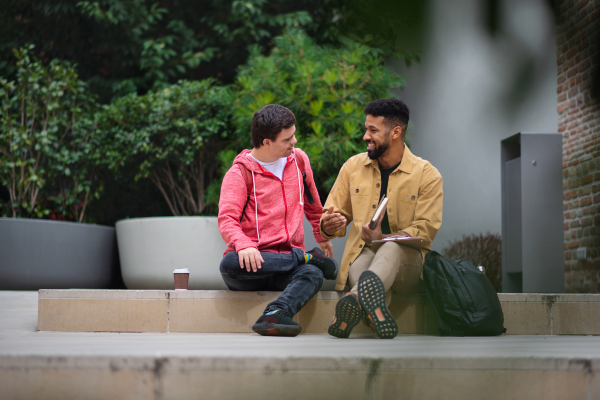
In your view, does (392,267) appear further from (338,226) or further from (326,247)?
(326,247)

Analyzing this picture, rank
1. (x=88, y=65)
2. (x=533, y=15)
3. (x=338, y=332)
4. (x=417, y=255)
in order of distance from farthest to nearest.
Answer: (x=88, y=65) → (x=417, y=255) → (x=338, y=332) → (x=533, y=15)

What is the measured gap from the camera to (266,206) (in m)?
2.55

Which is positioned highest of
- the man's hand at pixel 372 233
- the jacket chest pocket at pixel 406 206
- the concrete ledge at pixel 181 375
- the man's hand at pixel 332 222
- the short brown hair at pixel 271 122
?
the short brown hair at pixel 271 122

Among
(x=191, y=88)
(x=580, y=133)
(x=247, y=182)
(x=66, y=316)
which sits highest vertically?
(x=191, y=88)

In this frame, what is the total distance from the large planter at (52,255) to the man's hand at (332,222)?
102 inches

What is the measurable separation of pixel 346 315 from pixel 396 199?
0.69 metres

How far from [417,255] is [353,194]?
42 cm

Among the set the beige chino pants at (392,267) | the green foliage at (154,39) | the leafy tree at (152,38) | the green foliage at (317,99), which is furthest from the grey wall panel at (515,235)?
the green foliage at (154,39)

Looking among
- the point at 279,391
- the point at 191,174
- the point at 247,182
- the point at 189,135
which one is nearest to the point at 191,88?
the point at 189,135

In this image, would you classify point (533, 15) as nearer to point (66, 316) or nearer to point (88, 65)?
point (66, 316)

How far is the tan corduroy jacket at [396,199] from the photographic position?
7.97 ft

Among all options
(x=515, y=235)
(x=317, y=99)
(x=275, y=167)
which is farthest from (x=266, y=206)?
(x=515, y=235)

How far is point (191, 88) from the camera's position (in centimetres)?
485

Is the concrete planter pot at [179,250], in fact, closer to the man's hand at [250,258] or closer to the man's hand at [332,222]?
the man's hand at [332,222]
